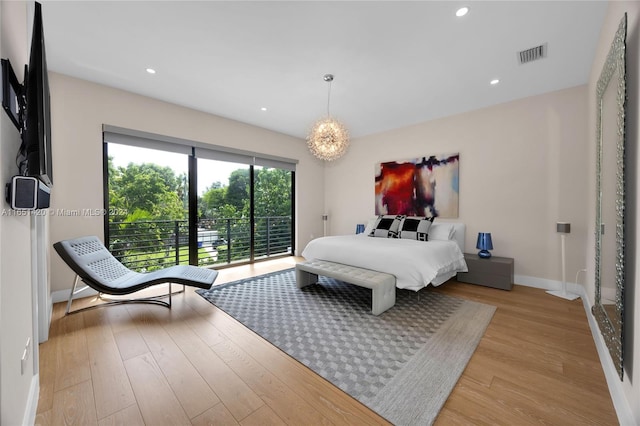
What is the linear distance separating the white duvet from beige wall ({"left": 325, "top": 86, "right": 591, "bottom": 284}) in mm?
907

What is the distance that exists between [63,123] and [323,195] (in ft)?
14.7

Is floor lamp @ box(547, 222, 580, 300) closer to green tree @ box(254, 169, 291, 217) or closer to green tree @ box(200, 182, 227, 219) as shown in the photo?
green tree @ box(254, 169, 291, 217)

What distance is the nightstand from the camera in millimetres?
3361

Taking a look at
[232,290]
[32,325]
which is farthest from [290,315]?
[32,325]

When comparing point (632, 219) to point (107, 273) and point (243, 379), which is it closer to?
point (243, 379)

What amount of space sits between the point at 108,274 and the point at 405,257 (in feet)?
10.6

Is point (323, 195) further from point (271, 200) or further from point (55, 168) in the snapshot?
point (55, 168)

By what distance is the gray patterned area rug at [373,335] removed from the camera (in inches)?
60.1

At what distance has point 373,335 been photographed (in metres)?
2.18

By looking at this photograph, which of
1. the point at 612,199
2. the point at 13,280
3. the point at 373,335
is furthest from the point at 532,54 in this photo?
the point at 13,280

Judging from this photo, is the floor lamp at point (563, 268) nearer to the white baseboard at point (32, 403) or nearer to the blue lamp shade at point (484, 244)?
the blue lamp shade at point (484, 244)

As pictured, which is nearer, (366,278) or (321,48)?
(321,48)

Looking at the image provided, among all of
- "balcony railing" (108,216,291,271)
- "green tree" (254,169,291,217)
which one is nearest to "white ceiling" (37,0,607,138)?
"green tree" (254,169,291,217)

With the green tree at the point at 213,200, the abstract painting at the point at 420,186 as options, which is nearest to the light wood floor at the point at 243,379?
the green tree at the point at 213,200
